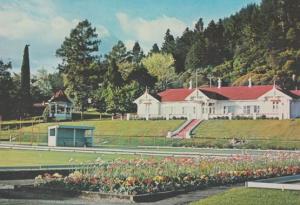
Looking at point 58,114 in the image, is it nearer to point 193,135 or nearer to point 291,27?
point 193,135

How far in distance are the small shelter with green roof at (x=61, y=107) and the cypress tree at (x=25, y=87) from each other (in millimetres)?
4008

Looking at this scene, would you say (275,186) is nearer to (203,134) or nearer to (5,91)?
(203,134)

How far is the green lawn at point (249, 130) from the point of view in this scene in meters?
66.0

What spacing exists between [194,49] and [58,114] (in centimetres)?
4105

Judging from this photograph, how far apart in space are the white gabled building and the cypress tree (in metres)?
22.7

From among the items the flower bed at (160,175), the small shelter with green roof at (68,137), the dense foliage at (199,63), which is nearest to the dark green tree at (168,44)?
the dense foliage at (199,63)

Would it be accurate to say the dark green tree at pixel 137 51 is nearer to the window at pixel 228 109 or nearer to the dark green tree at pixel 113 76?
the dark green tree at pixel 113 76

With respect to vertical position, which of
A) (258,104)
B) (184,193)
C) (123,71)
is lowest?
(184,193)

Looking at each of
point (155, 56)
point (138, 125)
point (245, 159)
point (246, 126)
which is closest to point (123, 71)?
point (155, 56)

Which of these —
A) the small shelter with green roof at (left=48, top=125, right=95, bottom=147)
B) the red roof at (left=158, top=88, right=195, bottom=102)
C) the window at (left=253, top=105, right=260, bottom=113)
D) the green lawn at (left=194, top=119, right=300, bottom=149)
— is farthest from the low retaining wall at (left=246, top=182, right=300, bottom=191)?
the red roof at (left=158, top=88, right=195, bottom=102)

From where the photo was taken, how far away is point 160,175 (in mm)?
19328

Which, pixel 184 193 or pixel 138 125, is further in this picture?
pixel 138 125

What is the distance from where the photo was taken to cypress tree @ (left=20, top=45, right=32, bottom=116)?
10875cm

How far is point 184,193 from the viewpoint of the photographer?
59.5 feet
